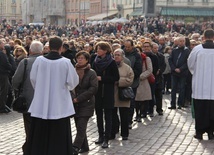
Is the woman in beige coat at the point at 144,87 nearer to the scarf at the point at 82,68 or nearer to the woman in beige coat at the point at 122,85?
the woman in beige coat at the point at 122,85

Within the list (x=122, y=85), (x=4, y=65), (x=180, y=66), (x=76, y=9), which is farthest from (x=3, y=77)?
(x=76, y=9)

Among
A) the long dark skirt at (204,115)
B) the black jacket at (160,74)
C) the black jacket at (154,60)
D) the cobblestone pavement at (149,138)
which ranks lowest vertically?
the cobblestone pavement at (149,138)

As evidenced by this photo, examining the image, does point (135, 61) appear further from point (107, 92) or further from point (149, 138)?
point (107, 92)

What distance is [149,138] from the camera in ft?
36.7

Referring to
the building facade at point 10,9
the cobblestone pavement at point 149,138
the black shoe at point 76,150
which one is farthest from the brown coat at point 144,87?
the building facade at point 10,9

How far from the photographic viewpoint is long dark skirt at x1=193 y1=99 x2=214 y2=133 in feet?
36.1

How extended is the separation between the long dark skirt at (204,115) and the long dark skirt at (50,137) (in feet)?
12.3

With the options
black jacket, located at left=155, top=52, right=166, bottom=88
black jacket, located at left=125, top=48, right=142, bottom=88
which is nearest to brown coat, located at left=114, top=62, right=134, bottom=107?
black jacket, located at left=125, top=48, right=142, bottom=88

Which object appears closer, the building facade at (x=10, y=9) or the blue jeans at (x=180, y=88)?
the blue jeans at (x=180, y=88)

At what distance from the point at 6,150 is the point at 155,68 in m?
4.98

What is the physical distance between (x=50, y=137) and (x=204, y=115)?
4013 millimetres

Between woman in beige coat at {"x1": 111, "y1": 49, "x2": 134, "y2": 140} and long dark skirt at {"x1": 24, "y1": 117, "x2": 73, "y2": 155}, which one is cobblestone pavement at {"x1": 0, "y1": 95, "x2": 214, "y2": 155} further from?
long dark skirt at {"x1": 24, "y1": 117, "x2": 73, "y2": 155}

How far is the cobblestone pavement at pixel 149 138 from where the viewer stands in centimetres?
1002

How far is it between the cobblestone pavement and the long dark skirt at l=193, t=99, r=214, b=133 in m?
0.26
